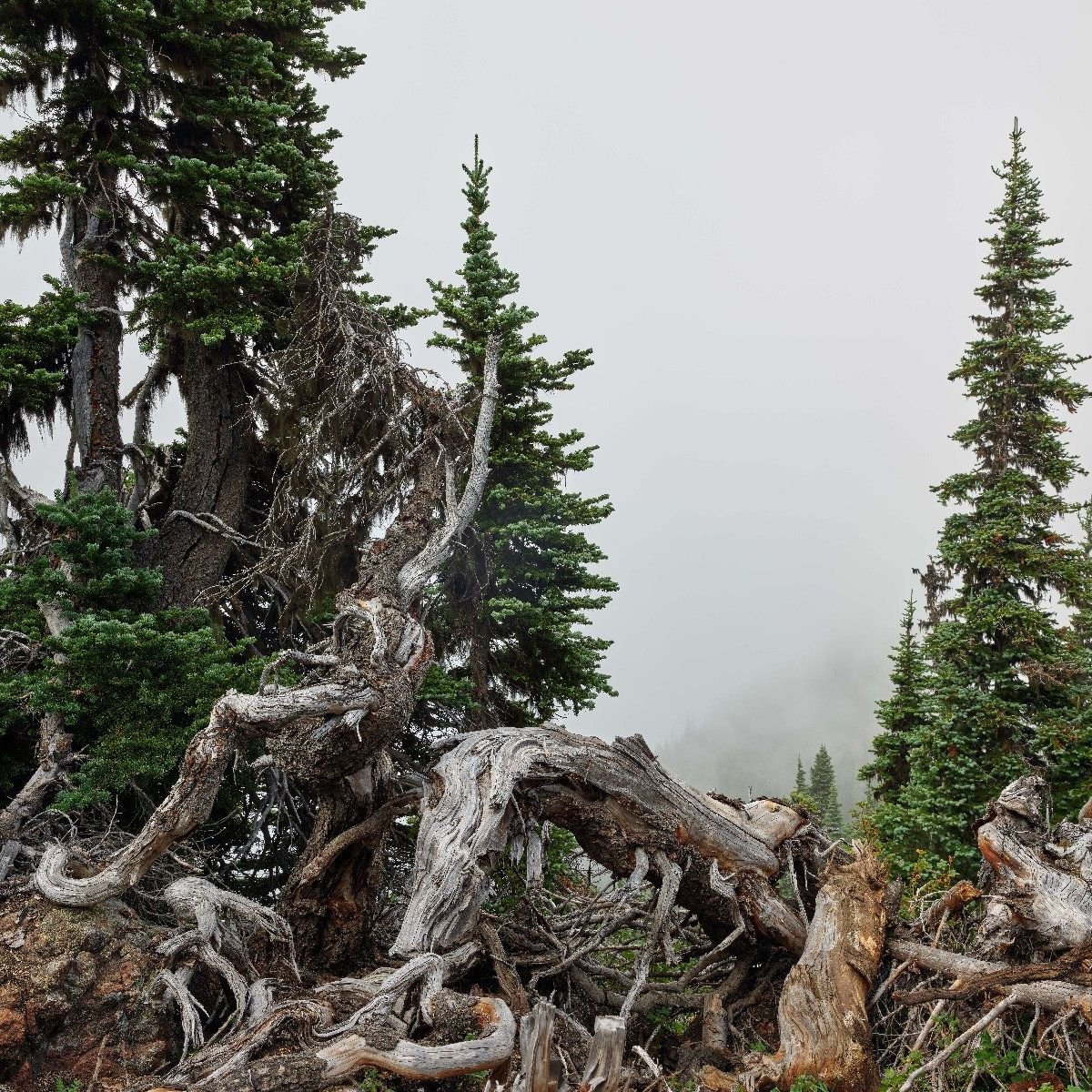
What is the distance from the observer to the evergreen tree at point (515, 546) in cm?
877

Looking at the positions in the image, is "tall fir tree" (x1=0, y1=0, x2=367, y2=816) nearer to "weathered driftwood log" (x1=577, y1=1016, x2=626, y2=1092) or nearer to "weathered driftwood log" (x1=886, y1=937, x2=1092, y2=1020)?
"weathered driftwood log" (x1=577, y1=1016, x2=626, y2=1092)

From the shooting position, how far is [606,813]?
577 cm

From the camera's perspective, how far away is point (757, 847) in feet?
20.1

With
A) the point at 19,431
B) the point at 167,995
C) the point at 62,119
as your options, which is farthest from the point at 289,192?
the point at 167,995

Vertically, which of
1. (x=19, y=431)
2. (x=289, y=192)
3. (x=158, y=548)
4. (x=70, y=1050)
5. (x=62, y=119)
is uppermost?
(x=62, y=119)

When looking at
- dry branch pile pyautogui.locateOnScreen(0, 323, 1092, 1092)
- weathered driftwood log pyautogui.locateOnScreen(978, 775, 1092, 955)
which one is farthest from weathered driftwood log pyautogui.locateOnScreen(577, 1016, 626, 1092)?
weathered driftwood log pyautogui.locateOnScreen(978, 775, 1092, 955)

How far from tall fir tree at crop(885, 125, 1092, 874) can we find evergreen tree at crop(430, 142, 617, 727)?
9.02 meters

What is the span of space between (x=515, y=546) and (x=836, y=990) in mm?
5644

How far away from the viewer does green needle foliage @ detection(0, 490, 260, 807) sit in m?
6.58

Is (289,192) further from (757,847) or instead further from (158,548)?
(757,847)

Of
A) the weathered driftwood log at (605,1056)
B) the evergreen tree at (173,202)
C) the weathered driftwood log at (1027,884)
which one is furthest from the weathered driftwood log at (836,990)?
the evergreen tree at (173,202)

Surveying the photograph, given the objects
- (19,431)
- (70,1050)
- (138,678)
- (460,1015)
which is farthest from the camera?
(19,431)

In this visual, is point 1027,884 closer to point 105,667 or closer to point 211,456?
point 105,667

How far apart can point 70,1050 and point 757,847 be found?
207 inches
